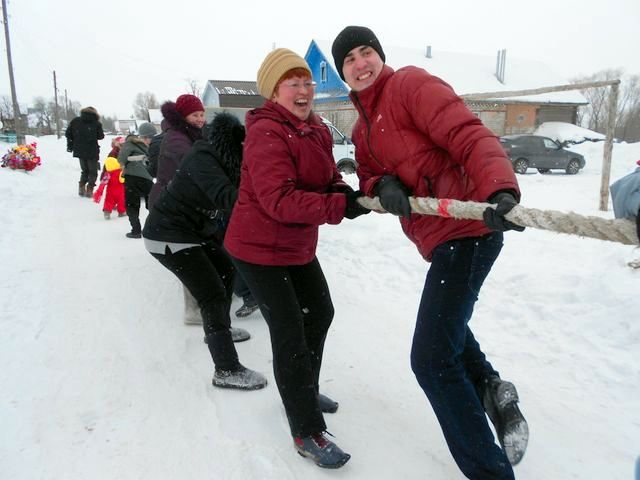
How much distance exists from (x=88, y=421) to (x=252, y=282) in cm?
123

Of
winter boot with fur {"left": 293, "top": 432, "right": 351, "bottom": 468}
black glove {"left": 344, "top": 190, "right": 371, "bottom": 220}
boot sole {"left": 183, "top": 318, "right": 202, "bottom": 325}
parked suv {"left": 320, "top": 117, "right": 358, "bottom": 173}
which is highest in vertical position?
black glove {"left": 344, "top": 190, "right": 371, "bottom": 220}

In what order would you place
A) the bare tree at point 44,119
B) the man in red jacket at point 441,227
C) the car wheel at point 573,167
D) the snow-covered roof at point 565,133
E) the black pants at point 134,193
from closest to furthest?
the man in red jacket at point 441,227 < the black pants at point 134,193 < the car wheel at point 573,167 < the snow-covered roof at point 565,133 < the bare tree at point 44,119

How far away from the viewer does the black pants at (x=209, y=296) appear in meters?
2.90

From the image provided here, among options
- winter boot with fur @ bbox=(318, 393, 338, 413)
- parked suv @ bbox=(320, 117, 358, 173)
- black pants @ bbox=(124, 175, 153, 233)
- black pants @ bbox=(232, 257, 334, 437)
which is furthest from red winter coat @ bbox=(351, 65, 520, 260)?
parked suv @ bbox=(320, 117, 358, 173)

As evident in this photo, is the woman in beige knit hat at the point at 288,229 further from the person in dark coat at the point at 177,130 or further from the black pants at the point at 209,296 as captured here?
the person in dark coat at the point at 177,130

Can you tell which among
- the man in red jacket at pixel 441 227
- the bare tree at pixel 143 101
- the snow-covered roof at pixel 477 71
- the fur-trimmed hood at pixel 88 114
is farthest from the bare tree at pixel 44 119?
the man in red jacket at pixel 441 227

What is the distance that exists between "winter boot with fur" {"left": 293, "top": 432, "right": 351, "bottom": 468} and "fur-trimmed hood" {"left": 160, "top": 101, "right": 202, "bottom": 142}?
237 cm

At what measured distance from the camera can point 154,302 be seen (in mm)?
4312

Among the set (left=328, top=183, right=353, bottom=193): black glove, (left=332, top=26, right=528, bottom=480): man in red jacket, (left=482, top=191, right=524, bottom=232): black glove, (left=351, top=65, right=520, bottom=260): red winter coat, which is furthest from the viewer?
(left=328, top=183, right=353, bottom=193): black glove

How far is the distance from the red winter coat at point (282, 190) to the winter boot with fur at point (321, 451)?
846 millimetres

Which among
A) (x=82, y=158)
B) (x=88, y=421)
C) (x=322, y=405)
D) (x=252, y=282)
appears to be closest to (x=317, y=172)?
(x=252, y=282)

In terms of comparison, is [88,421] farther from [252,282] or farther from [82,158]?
[82,158]

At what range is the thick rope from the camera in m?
1.34

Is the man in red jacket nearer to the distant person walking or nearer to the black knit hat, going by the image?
the black knit hat
